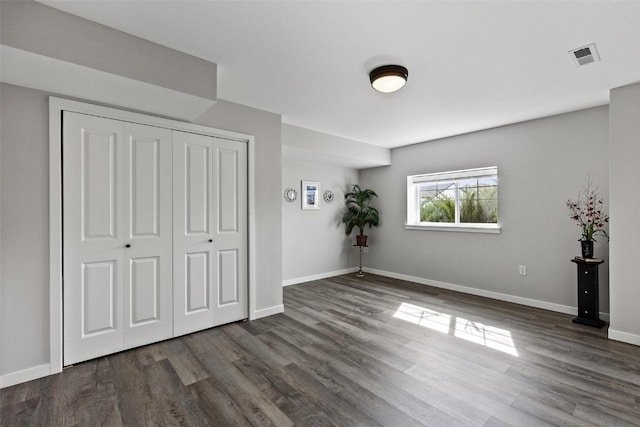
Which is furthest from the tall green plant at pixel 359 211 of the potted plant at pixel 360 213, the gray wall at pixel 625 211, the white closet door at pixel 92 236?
the white closet door at pixel 92 236

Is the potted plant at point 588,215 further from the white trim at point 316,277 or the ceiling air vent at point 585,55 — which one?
the white trim at point 316,277

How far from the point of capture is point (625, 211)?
109 inches

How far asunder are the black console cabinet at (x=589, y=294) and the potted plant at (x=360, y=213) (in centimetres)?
317

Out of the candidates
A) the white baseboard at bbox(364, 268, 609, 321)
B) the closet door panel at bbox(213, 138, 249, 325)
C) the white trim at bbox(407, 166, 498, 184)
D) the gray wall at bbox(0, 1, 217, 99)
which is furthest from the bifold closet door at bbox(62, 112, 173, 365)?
the white trim at bbox(407, 166, 498, 184)

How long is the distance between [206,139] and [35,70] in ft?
4.40

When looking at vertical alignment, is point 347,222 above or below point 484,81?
below

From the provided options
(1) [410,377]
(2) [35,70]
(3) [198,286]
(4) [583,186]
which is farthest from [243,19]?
(4) [583,186]

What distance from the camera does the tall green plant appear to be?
226 inches

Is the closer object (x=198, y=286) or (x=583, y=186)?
(x=198, y=286)

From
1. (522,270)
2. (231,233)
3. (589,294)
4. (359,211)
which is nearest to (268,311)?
(231,233)

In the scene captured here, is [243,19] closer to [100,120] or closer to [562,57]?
[100,120]

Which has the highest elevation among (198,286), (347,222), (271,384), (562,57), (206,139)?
(562,57)

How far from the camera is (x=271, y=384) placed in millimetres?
2094

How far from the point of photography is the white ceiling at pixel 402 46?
179cm
